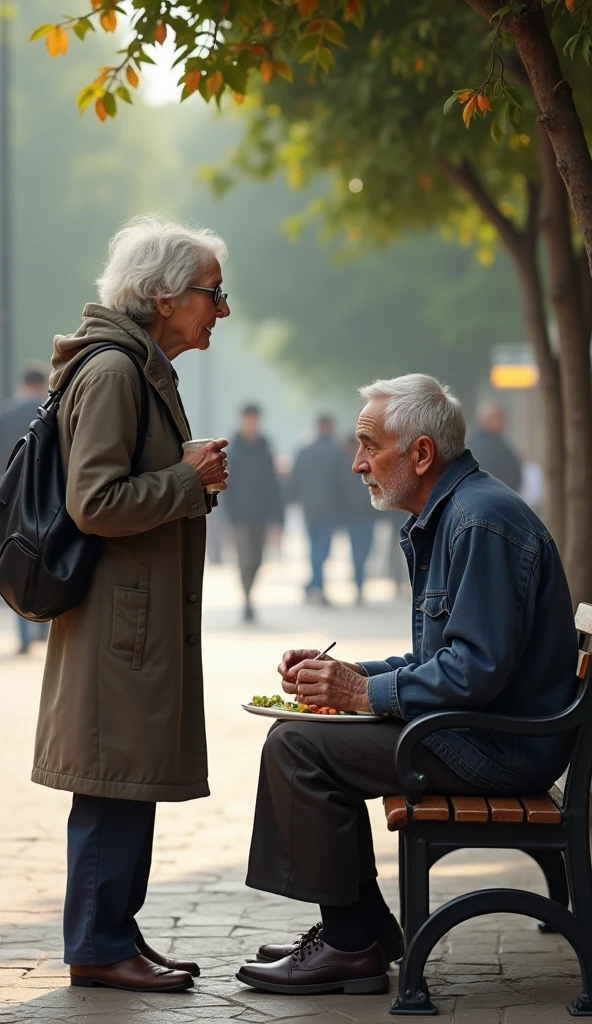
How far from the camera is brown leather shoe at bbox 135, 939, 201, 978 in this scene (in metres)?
4.62

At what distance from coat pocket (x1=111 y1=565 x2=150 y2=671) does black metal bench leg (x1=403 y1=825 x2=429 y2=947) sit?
0.91m

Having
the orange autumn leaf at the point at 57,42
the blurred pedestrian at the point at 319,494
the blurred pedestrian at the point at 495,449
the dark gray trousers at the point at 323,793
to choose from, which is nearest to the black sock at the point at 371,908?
the dark gray trousers at the point at 323,793

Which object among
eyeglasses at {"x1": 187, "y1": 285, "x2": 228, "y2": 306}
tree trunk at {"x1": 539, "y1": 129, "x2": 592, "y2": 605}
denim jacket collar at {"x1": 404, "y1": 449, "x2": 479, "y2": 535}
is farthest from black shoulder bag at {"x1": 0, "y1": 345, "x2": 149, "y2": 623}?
tree trunk at {"x1": 539, "y1": 129, "x2": 592, "y2": 605}

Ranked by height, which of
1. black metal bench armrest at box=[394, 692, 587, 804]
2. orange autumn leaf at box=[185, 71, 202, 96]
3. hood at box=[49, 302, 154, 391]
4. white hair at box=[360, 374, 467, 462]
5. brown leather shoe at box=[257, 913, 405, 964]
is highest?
orange autumn leaf at box=[185, 71, 202, 96]

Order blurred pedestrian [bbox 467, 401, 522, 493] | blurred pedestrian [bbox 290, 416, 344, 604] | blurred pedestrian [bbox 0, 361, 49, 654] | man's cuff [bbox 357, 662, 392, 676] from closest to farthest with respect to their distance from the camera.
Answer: man's cuff [bbox 357, 662, 392, 676] < blurred pedestrian [bbox 0, 361, 49, 654] < blurred pedestrian [bbox 467, 401, 522, 493] < blurred pedestrian [bbox 290, 416, 344, 604]

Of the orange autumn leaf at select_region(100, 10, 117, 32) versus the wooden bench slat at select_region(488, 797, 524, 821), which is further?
the orange autumn leaf at select_region(100, 10, 117, 32)

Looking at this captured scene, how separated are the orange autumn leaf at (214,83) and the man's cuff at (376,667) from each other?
8.02 feet

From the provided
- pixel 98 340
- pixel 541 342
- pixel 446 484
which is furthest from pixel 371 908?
pixel 541 342

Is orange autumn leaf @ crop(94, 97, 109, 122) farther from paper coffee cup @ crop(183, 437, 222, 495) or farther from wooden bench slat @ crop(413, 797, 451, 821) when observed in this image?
wooden bench slat @ crop(413, 797, 451, 821)

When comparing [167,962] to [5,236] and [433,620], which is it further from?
[5,236]

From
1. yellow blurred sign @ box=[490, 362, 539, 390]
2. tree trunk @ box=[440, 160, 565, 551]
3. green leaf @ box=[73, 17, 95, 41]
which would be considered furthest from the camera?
yellow blurred sign @ box=[490, 362, 539, 390]

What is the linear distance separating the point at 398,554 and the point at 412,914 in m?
17.9

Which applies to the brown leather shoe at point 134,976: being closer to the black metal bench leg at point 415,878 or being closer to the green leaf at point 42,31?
the black metal bench leg at point 415,878

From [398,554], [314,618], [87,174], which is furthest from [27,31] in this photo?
[314,618]
